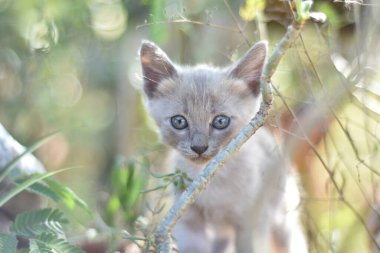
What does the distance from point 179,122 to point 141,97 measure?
1.53 metres

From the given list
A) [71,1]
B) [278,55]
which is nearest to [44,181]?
A: [278,55]

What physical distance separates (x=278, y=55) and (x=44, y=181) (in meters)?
1.46

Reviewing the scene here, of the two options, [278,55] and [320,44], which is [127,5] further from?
[278,55]

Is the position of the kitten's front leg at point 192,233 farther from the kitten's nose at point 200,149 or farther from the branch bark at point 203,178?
the branch bark at point 203,178

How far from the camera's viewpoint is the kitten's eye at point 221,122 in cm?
399

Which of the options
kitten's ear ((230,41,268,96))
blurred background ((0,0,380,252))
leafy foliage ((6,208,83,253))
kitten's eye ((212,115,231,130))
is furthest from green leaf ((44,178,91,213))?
kitten's ear ((230,41,268,96))

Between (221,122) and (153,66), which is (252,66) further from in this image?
(153,66)

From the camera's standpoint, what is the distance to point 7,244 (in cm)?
292

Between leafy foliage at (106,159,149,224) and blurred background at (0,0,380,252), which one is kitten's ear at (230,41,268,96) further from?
leafy foliage at (106,159,149,224)

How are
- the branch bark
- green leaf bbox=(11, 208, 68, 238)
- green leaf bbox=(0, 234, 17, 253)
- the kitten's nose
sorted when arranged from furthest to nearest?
the kitten's nose < green leaf bbox=(11, 208, 68, 238) < green leaf bbox=(0, 234, 17, 253) < the branch bark

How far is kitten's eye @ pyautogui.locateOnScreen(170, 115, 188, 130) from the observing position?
4055 mm

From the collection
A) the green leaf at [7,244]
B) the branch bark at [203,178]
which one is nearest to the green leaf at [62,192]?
the green leaf at [7,244]

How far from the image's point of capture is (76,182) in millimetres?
6668

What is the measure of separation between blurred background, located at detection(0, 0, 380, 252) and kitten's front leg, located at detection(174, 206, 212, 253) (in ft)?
0.92
